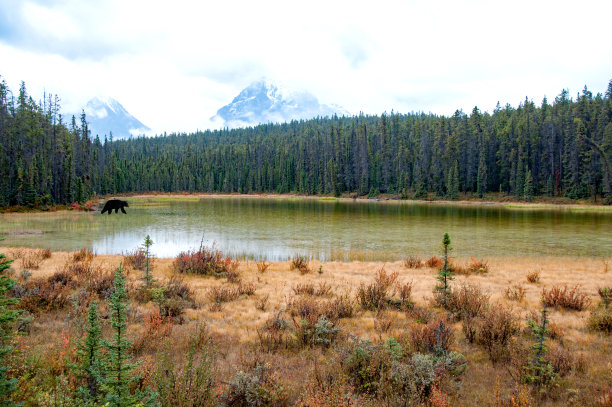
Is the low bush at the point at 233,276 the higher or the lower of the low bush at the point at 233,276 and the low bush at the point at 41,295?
the lower

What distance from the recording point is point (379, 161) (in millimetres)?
101938

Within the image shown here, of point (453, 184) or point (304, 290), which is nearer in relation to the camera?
point (304, 290)

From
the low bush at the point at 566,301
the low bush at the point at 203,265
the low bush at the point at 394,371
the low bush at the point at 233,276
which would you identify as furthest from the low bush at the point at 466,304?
the low bush at the point at 203,265

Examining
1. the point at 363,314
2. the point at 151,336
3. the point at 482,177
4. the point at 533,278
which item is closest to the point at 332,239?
the point at 533,278

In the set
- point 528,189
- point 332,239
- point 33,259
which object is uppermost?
point 528,189

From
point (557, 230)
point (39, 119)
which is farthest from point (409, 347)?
point (39, 119)

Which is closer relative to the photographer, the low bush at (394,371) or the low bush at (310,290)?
the low bush at (394,371)

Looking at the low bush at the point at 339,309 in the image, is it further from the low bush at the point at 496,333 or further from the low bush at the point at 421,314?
the low bush at the point at 496,333

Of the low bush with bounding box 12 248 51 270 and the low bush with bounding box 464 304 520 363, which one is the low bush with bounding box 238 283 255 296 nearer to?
the low bush with bounding box 464 304 520 363

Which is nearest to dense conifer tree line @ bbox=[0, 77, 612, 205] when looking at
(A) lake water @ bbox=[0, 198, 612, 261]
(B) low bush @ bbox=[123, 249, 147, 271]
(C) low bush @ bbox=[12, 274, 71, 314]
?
(A) lake water @ bbox=[0, 198, 612, 261]

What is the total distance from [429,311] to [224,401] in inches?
231

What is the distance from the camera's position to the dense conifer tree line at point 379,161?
59.9m

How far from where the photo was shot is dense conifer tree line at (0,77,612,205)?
197ft

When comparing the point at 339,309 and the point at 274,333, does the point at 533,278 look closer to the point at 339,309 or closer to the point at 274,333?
the point at 339,309
